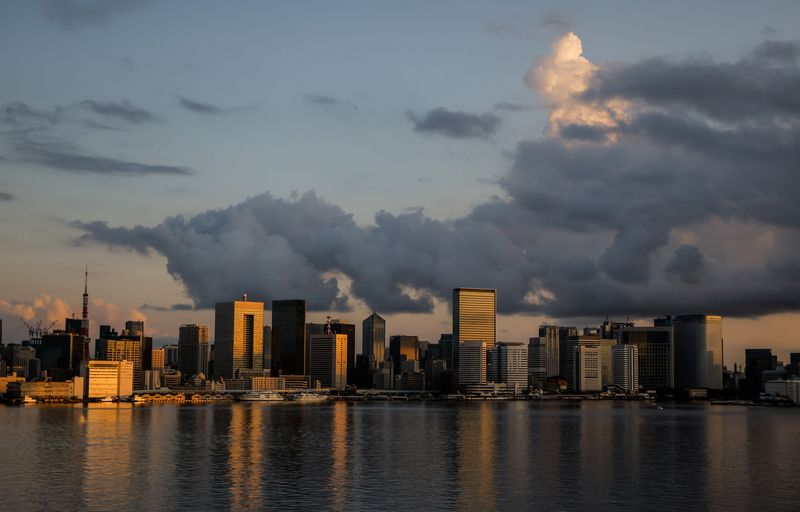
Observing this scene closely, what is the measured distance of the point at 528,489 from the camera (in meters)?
91.2

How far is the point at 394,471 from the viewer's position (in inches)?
4171

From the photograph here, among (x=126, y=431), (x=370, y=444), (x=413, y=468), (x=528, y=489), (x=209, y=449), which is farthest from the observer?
(x=126, y=431)

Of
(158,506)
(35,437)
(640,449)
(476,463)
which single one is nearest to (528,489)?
(476,463)

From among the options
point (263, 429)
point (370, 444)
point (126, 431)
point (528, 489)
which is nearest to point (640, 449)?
point (370, 444)

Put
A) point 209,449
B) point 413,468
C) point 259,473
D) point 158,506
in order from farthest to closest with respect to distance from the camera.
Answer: point 209,449 < point 413,468 < point 259,473 < point 158,506

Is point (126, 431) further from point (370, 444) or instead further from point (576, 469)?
point (576, 469)

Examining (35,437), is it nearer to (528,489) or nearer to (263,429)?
(263,429)

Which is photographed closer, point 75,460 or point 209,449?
point 75,460

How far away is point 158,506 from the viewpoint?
80438 millimetres

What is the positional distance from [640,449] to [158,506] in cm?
7986

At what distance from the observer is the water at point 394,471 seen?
83.9 metres

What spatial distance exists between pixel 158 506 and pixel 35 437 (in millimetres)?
85404

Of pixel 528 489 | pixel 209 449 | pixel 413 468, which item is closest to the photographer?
pixel 528 489

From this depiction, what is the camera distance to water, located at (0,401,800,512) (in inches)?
3302
